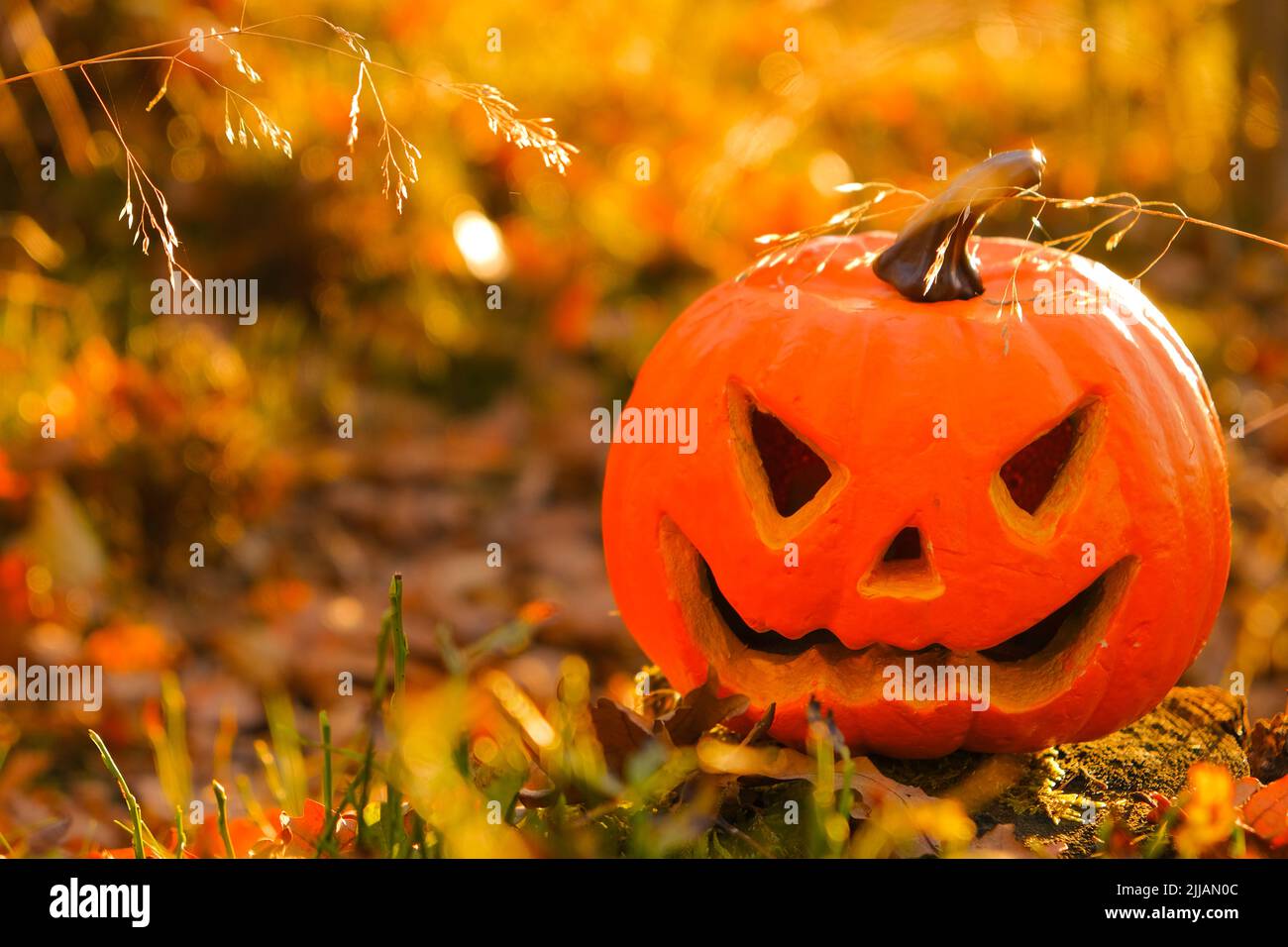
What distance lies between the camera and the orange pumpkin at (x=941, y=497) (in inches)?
69.7

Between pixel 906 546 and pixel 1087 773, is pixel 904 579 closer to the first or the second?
pixel 906 546

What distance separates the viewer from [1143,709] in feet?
6.29

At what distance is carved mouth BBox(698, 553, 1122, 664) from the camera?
1.89m

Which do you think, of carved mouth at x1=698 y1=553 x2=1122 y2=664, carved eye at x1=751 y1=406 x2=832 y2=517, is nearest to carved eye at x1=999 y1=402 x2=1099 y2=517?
carved mouth at x1=698 y1=553 x2=1122 y2=664

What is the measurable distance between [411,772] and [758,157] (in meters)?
2.46

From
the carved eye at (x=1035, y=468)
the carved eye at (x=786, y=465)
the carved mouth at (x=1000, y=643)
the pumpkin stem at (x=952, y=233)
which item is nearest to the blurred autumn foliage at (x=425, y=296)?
the carved mouth at (x=1000, y=643)

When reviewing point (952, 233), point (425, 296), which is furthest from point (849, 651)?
point (425, 296)

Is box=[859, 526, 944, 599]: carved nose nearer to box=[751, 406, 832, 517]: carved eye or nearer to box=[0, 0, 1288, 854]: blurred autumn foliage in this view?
box=[751, 406, 832, 517]: carved eye

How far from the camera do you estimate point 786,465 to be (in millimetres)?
1981

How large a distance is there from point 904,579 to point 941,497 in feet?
0.42

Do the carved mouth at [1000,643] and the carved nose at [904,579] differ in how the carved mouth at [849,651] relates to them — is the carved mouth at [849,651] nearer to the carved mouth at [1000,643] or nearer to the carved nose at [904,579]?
the carved mouth at [1000,643]

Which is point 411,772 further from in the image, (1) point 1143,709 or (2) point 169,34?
(2) point 169,34

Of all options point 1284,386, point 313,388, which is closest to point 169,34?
point 313,388

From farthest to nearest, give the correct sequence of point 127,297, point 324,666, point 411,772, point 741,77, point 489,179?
point 741,77, point 489,179, point 127,297, point 324,666, point 411,772
